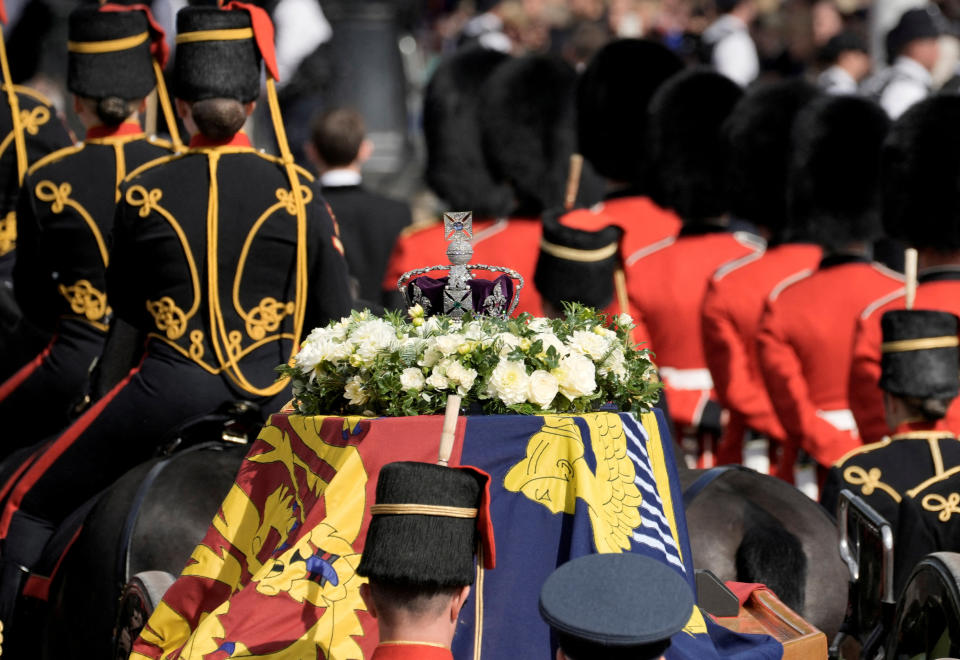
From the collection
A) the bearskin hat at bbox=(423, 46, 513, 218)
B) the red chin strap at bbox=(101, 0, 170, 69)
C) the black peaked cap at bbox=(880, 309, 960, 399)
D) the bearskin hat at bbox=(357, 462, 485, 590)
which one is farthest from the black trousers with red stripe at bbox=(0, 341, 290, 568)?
the bearskin hat at bbox=(423, 46, 513, 218)

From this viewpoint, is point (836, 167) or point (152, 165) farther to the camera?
point (836, 167)

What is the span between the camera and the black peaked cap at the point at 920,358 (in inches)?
207

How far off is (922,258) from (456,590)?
4.43m

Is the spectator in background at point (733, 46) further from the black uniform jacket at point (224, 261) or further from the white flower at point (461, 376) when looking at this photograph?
the white flower at point (461, 376)

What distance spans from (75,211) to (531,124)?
3924mm

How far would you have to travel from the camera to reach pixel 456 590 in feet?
9.41

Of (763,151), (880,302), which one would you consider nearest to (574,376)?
(880,302)

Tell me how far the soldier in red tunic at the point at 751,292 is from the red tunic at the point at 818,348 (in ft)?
0.68

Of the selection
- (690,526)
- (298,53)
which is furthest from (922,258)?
(298,53)

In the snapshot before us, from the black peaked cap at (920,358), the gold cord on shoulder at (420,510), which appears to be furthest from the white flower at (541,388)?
the black peaked cap at (920,358)

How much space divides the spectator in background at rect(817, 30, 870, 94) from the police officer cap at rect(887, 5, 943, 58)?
45 centimetres

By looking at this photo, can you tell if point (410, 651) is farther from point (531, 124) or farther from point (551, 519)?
point (531, 124)

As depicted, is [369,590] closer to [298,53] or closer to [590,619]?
[590,619]

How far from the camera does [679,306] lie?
7680 millimetres
